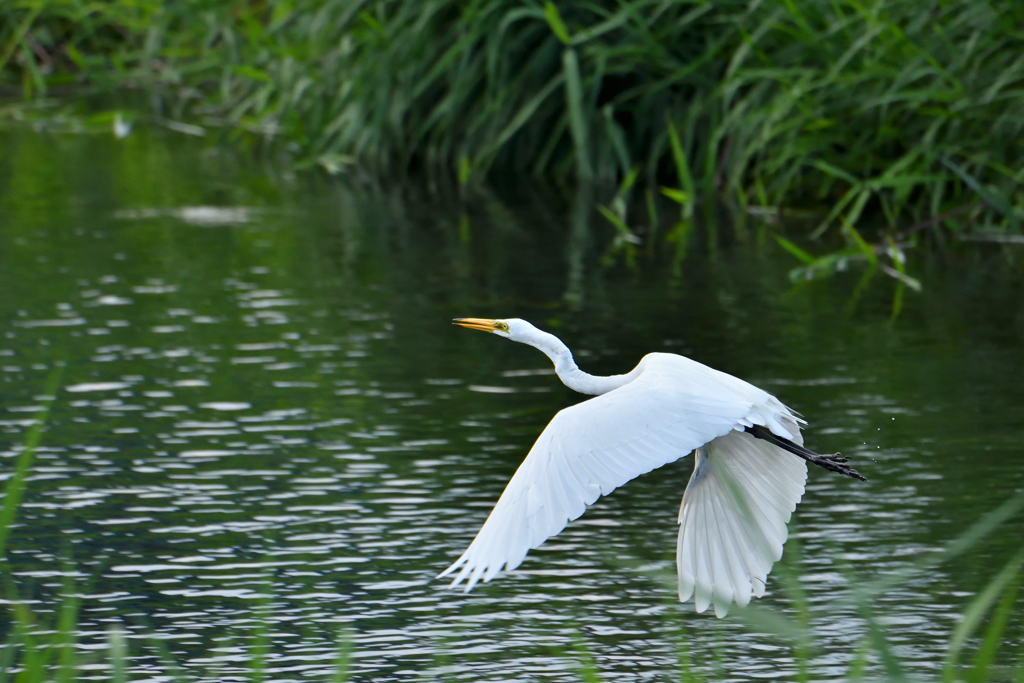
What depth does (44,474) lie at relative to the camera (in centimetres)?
545

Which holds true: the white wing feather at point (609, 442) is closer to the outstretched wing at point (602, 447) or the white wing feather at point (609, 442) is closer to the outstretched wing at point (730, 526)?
the outstretched wing at point (602, 447)

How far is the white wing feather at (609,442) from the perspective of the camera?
3.18 metres

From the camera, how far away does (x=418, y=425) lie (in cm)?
605

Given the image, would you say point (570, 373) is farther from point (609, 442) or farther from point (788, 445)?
point (609, 442)

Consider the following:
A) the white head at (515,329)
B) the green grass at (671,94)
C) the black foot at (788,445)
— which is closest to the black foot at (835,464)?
the black foot at (788,445)

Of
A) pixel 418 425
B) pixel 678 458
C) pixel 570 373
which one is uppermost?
pixel 570 373

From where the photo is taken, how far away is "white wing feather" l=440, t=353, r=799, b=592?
3.18 metres

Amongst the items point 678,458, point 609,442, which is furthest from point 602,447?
point 678,458

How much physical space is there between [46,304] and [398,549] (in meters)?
3.61

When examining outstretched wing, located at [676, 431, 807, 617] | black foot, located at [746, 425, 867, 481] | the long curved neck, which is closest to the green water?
outstretched wing, located at [676, 431, 807, 617]

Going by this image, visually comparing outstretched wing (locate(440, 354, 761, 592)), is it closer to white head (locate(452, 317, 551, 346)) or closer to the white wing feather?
the white wing feather

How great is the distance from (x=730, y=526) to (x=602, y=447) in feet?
2.20

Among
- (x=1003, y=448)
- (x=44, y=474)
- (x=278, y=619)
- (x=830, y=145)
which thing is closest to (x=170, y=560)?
(x=278, y=619)

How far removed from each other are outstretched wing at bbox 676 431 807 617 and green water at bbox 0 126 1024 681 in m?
0.16
